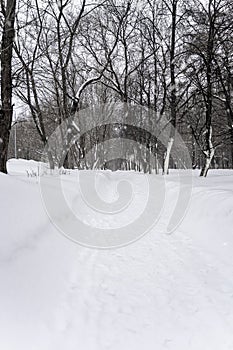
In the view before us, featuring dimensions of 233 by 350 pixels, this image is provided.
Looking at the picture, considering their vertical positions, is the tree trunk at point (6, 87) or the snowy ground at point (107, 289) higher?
the tree trunk at point (6, 87)

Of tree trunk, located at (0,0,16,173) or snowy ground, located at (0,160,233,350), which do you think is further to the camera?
tree trunk, located at (0,0,16,173)

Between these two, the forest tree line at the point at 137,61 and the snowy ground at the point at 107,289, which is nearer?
the snowy ground at the point at 107,289

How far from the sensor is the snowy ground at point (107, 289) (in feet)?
9.08

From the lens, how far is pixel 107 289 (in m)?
3.75

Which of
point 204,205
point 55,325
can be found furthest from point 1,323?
point 204,205

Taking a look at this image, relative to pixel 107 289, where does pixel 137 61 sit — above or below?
above

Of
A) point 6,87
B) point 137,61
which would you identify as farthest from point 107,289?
point 137,61

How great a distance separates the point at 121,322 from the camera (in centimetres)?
305

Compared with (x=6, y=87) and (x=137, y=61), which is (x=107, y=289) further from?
(x=137, y=61)

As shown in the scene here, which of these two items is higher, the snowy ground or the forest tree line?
the forest tree line

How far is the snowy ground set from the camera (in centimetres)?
277

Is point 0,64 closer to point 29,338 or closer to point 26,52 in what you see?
point 29,338

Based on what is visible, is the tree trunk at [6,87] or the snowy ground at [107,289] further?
the tree trunk at [6,87]

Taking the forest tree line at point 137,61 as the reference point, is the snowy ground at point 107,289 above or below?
below
